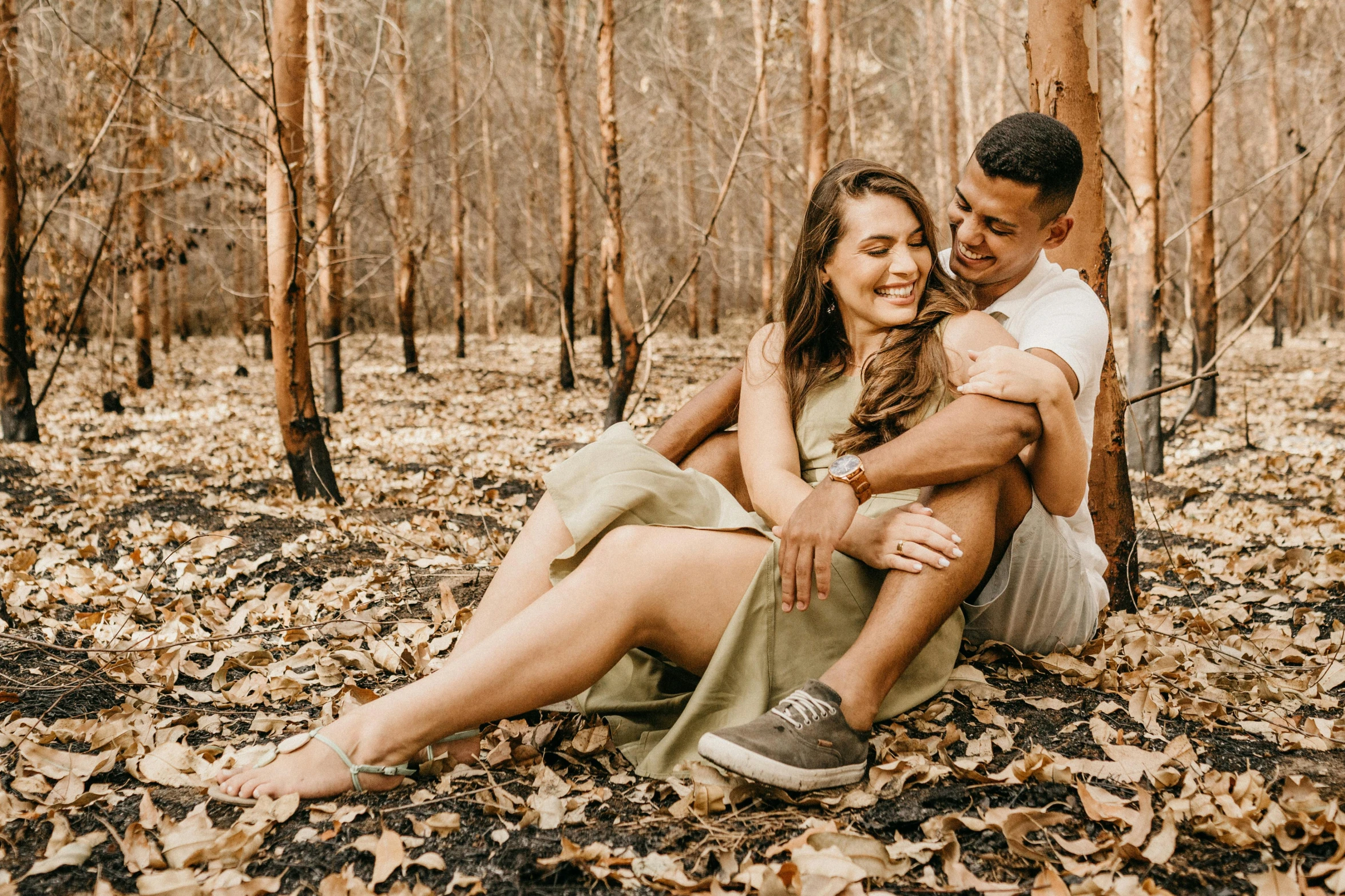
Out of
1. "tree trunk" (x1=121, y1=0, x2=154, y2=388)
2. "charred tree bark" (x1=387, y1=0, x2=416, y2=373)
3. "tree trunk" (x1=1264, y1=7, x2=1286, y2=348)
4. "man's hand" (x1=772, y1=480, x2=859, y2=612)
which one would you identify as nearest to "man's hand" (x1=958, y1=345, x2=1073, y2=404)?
"man's hand" (x1=772, y1=480, x2=859, y2=612)

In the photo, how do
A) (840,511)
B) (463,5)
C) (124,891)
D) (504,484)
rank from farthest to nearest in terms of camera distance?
(463,5) < (504,484) < (840,511) < (124,891)

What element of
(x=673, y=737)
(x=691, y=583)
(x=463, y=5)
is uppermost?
(x=463, y=5)

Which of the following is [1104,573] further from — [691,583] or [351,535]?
[351,535]

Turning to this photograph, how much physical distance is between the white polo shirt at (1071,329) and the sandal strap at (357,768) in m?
1.68

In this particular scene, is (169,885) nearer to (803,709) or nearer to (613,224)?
(803,709)

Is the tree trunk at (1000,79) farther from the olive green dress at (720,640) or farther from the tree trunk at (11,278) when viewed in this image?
the olive green dress at (720,640)

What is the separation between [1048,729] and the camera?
2277 mm

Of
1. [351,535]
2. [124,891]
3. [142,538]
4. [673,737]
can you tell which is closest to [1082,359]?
[673,737]

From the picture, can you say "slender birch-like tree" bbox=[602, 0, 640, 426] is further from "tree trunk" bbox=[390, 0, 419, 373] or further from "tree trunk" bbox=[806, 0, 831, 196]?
"tree trunk" bbox=[390, 0, 419, 373]

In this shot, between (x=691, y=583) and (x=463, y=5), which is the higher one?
(x=463, y=5)

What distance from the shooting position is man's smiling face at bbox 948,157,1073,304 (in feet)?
8.17

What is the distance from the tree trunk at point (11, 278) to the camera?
23.1ft

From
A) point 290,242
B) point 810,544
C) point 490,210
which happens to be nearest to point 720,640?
point 810,544

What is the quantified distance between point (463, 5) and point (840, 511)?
75.2 feet
